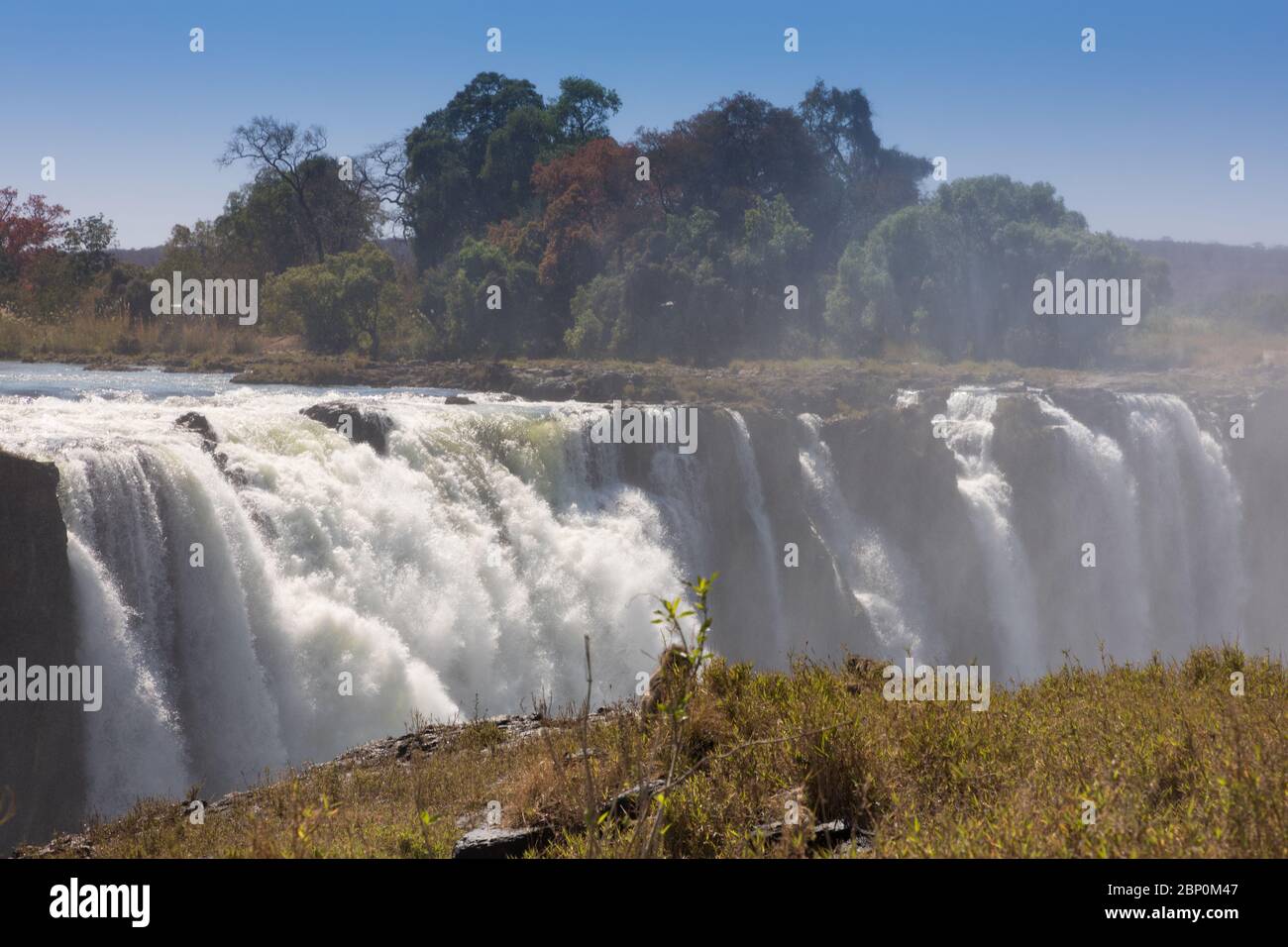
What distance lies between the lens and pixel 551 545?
17.1 m

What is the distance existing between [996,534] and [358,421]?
14.4 m

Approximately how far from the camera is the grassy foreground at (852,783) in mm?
4355

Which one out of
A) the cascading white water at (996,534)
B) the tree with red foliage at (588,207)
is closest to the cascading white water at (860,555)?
the cascading white water at (996,534)

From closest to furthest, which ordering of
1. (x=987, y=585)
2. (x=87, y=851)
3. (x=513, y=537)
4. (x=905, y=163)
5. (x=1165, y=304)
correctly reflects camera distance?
1. (x=87, y=851)
2. (x=513, y=537)
3. (x=987, y=585)
4. (x=1165, y=304)
5. (x=905, y=163)

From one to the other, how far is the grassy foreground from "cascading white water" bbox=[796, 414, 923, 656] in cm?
1492

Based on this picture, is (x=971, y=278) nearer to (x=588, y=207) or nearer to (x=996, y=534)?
(x=588, y=207)

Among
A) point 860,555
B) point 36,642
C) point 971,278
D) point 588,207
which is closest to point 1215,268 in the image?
point 971,278

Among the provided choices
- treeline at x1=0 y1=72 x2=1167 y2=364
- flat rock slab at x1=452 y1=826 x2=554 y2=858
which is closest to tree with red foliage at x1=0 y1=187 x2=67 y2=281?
treeline at x1=0 y1=72 x2=1167 y2=364

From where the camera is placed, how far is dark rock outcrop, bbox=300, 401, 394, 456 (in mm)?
16141

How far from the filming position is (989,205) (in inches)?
1538

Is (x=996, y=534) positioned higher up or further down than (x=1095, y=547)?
higher up
